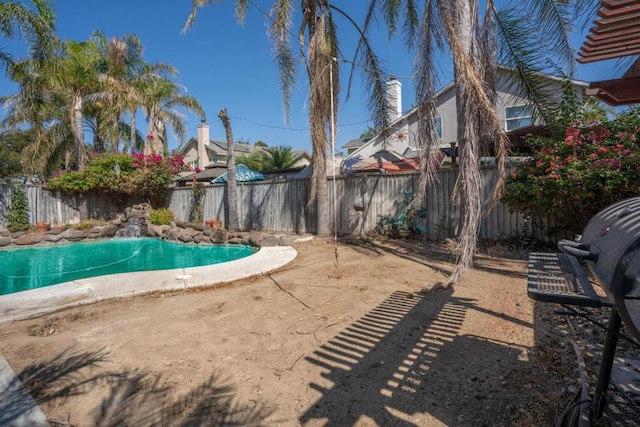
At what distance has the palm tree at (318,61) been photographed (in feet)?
25.1

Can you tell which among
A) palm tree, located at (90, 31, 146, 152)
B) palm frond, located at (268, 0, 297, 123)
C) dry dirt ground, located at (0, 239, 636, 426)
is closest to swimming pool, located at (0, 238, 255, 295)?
dry dirt ground, located at (0, 239, 636, 426)

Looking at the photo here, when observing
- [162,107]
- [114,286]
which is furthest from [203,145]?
[114,286]

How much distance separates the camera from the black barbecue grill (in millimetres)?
1100

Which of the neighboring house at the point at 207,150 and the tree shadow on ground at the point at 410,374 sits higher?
the neighboring house at the point at 207,150

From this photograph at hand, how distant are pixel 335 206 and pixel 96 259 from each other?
696 centimetres

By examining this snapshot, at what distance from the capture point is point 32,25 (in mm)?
10391

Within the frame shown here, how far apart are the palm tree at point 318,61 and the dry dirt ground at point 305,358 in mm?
4585

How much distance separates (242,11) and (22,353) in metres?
8.20

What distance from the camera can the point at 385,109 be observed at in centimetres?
870

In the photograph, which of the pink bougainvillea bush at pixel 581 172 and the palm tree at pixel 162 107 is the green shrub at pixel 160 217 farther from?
the pink bougainvillea bush at pixel 581 172

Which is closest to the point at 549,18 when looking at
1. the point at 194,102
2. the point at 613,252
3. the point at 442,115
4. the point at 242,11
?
the point at 613,252

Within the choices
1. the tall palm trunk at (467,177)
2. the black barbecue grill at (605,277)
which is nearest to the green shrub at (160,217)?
the tall palm trunk at (467,177)

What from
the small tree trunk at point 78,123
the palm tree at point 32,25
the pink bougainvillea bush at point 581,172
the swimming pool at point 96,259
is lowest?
the swimming pool at point 96,259

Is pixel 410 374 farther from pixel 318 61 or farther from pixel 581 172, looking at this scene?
pixel 318 61
